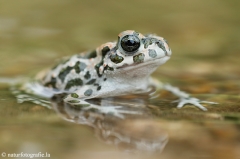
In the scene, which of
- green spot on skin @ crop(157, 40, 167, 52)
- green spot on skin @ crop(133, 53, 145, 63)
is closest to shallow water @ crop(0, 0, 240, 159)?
green spot on skin @ crop(133, 53, 145, 63)

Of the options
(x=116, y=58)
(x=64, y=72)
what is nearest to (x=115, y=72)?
(x=116, y=58)

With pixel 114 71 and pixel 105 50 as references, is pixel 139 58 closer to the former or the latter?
pixel 114 71

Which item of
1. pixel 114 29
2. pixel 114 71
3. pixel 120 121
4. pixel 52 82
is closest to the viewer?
pixel 120 121

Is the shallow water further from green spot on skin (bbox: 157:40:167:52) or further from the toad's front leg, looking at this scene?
green spot on skin (bbox: 157:40:167:52)

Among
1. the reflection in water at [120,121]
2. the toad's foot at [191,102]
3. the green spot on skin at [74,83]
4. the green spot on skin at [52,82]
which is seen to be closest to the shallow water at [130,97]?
the reflection in water at [120,121]


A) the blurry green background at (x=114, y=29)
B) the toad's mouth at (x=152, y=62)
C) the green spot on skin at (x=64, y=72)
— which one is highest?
the blurry green background at (x=114, y=29)

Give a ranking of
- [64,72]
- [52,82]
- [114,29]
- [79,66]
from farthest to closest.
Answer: [114,29] → [52,82] → [64,72] → [79,66]

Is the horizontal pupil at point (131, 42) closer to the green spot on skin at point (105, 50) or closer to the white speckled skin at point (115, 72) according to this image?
the white speckled skin at point (115, 72)
